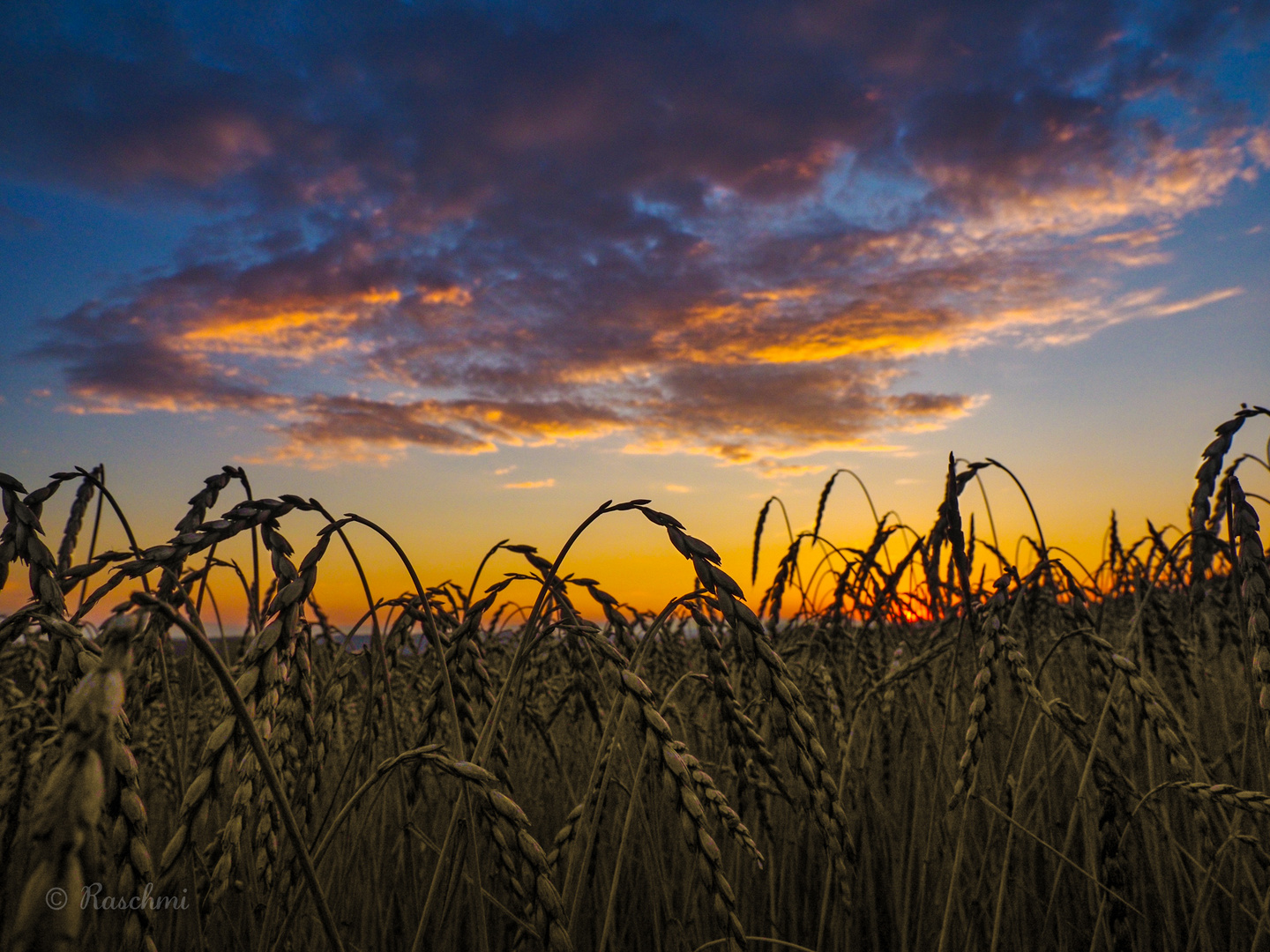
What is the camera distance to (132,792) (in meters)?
1.07

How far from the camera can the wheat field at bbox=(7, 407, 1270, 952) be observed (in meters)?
1.10

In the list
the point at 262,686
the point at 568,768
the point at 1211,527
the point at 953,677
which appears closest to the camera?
the point at 262,686

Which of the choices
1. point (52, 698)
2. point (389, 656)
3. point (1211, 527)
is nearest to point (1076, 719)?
point (1211, 527)

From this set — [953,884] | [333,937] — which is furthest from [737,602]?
[953,884]

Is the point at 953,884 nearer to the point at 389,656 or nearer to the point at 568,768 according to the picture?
the point at 389,656

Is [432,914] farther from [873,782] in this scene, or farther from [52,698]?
[873,782]

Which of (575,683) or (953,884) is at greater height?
(575,683)

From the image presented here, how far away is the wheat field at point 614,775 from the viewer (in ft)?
3.60

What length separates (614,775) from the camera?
2662 millimetres

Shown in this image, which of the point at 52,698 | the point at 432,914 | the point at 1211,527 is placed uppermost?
the point at 1211,527

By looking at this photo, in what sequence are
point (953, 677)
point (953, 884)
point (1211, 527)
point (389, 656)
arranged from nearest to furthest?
1. point (953, 884)
2. point (389, 656)
3. point (953, 677)
4. point (1211, 527)

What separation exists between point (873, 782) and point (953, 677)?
4.09 ft

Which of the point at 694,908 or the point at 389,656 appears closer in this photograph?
the point at 389,656

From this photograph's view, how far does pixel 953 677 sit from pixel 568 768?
285 cm
